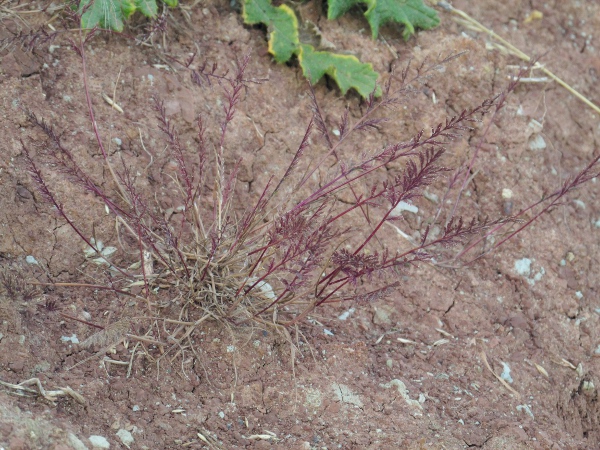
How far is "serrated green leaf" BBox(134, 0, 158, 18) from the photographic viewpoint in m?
2.95

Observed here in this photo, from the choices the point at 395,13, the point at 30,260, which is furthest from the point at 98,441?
the point at 395,13

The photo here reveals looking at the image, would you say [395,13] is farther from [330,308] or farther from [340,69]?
[330,308]

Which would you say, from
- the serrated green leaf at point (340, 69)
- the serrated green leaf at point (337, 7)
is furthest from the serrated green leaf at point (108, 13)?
the serrated green leaf at point (337, 7)

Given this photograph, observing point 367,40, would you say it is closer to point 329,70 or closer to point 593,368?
point 329,70

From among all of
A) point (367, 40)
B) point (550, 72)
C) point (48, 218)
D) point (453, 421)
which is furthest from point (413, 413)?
point (550, 72)

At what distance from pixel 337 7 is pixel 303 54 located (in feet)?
1.11

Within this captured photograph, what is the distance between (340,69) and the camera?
3.27 meters

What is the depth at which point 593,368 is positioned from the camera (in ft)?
9.75

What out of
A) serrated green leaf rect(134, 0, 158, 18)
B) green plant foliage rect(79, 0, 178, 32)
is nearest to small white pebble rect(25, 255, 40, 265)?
green plant foliage rect(79, 0, 178, 32)

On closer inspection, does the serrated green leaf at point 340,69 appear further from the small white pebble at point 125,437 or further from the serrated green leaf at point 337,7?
the small white pebble at point 125,437

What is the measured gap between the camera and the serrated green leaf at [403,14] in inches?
135

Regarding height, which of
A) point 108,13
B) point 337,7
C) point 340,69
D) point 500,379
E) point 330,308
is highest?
point 337,7

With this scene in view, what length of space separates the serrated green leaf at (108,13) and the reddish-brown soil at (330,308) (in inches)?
5.3

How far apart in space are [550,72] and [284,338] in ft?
7.28
